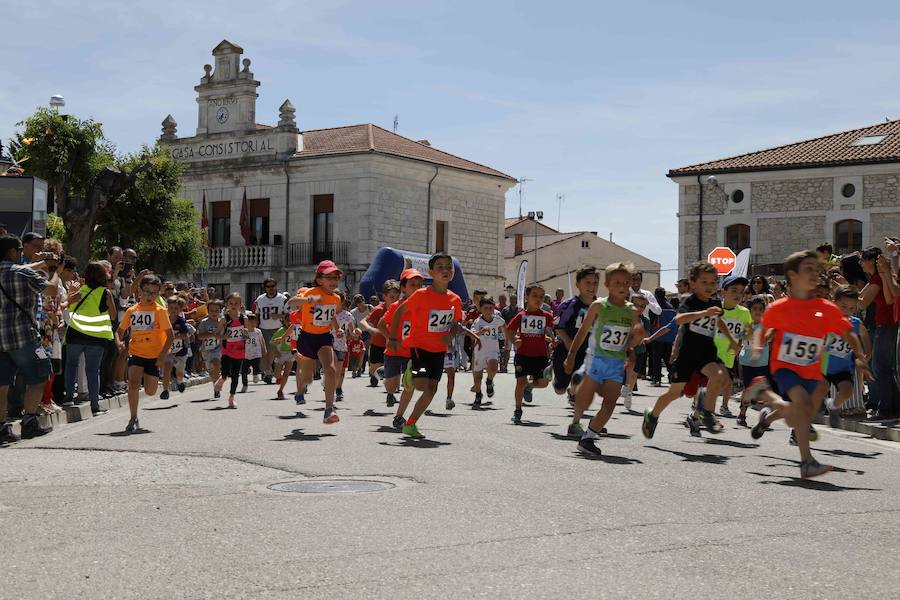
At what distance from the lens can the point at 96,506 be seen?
23.7 ft

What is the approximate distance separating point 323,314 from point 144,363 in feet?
6.69

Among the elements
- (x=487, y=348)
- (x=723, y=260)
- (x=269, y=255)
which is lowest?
(x=487, y=348)

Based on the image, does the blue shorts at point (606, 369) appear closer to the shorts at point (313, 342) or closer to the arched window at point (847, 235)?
the shorts at point (313, 342)

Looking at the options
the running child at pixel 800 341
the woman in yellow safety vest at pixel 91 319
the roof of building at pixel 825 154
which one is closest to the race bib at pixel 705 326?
the running child at pixel 800 341

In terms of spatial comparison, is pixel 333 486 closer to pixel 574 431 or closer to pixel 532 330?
pixel 574 431

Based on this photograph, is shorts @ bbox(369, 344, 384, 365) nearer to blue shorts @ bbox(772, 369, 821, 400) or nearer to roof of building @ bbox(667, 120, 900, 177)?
blue shorts @ bbox(772, 369, 821, 400)

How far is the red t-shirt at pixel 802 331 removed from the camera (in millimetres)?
8805

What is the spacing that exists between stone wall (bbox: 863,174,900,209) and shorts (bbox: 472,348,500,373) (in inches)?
1404

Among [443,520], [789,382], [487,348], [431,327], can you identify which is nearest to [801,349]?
[789,382]

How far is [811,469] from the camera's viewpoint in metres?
8.53

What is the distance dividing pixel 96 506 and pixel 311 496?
1311 mm

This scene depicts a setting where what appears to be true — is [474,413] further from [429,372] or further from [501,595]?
[501,595]

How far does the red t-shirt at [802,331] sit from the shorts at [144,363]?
7.10 meters

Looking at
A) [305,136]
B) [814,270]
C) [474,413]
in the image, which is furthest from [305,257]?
[814,270]
